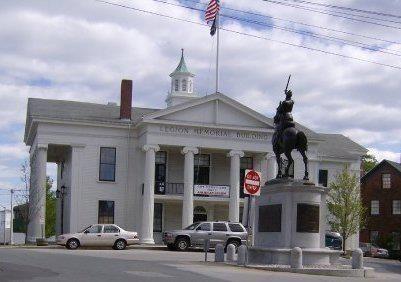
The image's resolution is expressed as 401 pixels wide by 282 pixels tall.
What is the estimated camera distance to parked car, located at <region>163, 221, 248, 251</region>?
4081 centimetres

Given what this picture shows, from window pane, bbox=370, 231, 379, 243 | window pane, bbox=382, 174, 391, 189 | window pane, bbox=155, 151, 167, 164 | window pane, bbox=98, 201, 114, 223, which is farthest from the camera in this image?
window pane, bbox=382, 174, 391, 189

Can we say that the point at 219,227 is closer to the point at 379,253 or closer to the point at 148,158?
the point at 148,158

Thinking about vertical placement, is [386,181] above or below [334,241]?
above

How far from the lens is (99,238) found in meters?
40.8

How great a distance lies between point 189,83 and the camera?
264ft

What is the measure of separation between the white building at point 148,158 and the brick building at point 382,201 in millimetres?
22840

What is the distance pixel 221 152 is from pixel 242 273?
32.9 metres

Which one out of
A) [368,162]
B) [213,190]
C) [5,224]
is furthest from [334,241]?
[368,162]

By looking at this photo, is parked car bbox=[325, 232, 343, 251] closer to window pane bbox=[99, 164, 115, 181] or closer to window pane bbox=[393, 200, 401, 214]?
window pane bbox=[99, 164, 115, 181]

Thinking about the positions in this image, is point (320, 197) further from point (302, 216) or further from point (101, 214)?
point (101, 214)

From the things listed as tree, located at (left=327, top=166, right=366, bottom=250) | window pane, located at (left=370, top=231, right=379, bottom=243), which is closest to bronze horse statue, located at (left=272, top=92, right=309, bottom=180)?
tree, located at (left=327, top=166, right=366, bottom=250)

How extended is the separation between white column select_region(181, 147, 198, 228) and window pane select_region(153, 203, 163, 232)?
11.0ft

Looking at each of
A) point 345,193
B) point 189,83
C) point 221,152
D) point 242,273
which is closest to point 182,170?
point 221,152

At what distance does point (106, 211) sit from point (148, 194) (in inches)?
142
